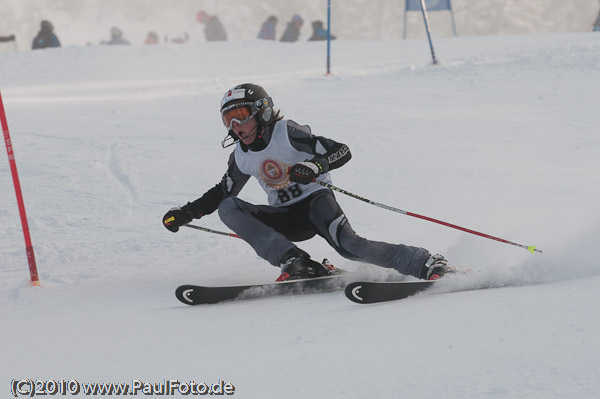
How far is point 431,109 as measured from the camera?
10.7 meters

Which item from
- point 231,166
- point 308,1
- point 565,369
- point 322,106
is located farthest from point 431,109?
point 308,1

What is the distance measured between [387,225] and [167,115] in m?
5.45

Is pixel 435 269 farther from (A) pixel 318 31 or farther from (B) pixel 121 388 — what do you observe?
(A) pixel 318 31

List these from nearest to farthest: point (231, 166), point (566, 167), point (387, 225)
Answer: point (231, 166) → point (387, 225) → point (566, 167)

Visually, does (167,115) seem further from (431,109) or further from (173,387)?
(173,387)

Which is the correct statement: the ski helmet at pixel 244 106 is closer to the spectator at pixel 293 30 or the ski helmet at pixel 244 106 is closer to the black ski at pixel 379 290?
the black ski at pixel 379 290

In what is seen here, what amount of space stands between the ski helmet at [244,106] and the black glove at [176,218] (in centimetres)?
61

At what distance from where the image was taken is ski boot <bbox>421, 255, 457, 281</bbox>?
3943 millimetres

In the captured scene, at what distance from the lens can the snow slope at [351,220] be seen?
9.00 feet

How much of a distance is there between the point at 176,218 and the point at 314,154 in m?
0.91

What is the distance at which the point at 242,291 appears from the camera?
4133mm

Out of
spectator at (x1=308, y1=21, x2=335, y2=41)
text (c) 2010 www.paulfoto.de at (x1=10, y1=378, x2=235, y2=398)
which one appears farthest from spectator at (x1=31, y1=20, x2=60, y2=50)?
text (c) 2010 www.paulfoto.de at (x1=10, y1=378, x2=235, y2=398)

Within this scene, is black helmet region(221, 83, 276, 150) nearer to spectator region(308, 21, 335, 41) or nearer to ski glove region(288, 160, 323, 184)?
ski glove region(288, 160, 323, 184)

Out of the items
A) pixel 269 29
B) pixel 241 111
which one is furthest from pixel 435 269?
pixel 269 29
